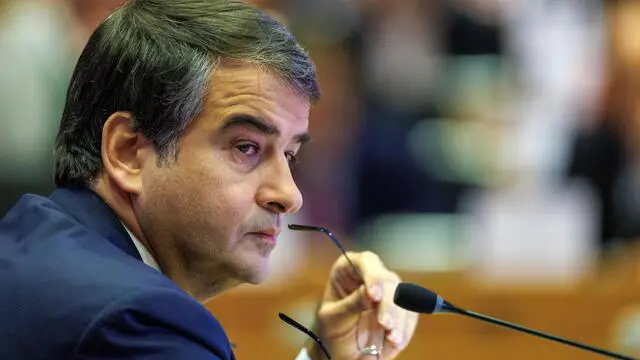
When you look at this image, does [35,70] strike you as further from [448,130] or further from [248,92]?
[248,92]

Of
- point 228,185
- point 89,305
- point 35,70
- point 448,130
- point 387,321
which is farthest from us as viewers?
point 448,130

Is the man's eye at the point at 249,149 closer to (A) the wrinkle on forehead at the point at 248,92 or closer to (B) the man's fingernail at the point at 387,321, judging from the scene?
(A) the wrinkle on forehead at the point at 248,92

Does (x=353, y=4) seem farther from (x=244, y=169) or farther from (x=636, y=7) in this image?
(x=244, y=169)

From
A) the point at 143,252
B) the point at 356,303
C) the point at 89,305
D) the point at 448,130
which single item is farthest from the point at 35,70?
the point at 89,305

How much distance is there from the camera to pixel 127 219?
61.7 inches

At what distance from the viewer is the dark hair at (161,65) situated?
1.52m

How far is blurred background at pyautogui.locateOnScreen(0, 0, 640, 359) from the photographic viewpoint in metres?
4.11

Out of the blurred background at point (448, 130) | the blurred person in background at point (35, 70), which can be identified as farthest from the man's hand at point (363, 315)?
the blurred person in background at point (35, 70)

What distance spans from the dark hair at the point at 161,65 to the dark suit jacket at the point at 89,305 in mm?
176

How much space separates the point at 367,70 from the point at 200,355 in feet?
11.3

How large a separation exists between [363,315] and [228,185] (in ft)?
1.92

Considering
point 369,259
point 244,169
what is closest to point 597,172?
point 369,259

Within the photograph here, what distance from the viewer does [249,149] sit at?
5.04ft

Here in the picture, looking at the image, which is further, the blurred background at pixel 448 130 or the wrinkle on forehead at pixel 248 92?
the blurred background at pixel 448 130
